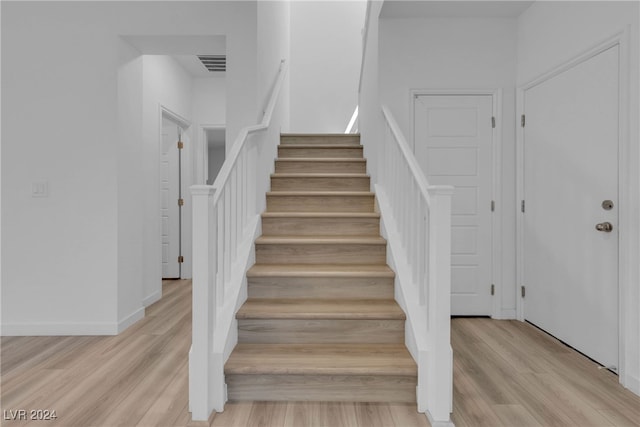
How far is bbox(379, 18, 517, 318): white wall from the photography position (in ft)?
11.2

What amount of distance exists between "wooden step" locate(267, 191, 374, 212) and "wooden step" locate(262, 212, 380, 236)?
266mm

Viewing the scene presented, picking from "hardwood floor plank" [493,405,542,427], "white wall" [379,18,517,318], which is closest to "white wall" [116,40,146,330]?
"white wall" [379,18,517,318]

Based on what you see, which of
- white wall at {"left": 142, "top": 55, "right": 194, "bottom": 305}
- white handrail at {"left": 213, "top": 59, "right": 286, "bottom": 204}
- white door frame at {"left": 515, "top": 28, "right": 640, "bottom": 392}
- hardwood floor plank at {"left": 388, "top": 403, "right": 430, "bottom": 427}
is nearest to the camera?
hardwood floor plank at {"left": 388, "top": 403, "right": 430, "bottom": 427}

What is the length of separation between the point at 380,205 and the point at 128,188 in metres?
2.10

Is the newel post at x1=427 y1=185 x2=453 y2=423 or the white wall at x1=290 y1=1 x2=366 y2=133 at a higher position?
the white wall at x1=290 y1=1 x2=366 y2=133

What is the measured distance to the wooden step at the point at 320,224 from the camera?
10.2 feet

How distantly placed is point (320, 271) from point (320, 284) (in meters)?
0.08

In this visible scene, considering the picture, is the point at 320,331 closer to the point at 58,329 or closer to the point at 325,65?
the point at 58,329

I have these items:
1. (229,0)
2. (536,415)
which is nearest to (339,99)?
(229,0)

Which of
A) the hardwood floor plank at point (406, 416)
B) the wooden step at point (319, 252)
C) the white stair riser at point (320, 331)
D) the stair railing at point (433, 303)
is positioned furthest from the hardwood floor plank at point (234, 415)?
the wooden step at point (319, 252)

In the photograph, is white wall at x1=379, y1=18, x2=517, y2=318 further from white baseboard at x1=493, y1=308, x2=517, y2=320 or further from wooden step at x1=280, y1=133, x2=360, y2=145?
wooden step at x1=280, y1=133, x2=360, y2=145

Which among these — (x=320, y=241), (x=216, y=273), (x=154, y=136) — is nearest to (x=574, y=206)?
(x=320, y=241)

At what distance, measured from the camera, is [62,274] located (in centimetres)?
312

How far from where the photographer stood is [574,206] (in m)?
2.75
